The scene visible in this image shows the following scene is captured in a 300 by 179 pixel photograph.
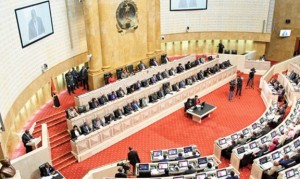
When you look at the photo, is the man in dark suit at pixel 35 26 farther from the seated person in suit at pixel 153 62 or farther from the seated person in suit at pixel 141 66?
the seated person in suit at pixel 153 62

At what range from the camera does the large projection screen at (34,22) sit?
501 inches

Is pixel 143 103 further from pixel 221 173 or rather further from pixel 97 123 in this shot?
pixel 221 173

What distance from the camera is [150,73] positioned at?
17484 millimetres

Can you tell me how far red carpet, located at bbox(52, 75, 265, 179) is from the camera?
11953 millimetres

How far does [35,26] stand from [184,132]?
8226 mm

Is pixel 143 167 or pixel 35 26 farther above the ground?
pixel 35 26

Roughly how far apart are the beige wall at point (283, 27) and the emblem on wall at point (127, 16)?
10.4 meters

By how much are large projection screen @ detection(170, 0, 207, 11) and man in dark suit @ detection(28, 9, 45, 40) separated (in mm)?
10552

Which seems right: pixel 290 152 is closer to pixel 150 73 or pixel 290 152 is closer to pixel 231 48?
pixel 150 73

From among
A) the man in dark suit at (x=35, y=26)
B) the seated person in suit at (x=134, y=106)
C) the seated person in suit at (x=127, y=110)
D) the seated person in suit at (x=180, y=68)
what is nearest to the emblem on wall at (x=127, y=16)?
the seated person in suit at (x=180, y=68)

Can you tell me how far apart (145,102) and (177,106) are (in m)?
1.95

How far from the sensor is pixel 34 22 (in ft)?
44.7

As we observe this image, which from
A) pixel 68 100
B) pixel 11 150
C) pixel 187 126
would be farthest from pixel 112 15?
pixel 11 150

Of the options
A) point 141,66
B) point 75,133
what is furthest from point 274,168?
point 141,66
